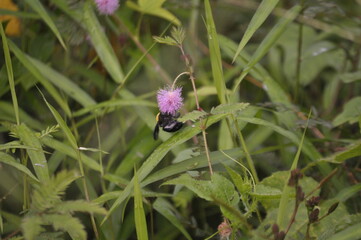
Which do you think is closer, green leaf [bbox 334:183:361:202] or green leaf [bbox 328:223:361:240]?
green leaf [bbox 328:223:361:240]

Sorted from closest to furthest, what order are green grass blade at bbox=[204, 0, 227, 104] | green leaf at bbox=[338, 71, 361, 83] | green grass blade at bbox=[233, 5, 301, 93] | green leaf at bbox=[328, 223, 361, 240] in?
1. green leaf at bbox=[328, 223, 361, 240]
2. green grass blade at bbox=[204, 0, 227, 104]
3. green grass blade at bbox=[233, 5, 301, 93]
4. green leaf at bbox=[338, 71, 361, 83]

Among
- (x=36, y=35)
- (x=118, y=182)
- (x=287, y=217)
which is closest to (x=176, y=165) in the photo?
(x=118, y=182)

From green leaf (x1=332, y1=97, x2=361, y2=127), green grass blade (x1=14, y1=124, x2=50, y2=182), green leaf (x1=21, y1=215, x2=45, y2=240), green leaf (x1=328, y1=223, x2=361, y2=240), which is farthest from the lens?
green leaf (x1=332, y1=97, x2=361, y2=127)

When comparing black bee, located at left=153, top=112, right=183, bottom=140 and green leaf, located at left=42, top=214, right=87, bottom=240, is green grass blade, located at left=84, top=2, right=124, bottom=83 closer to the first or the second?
black bee, located at left=153, top=112, right=183, bottom=140

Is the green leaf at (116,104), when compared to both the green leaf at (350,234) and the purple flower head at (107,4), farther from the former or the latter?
the green leaf at (350,234)

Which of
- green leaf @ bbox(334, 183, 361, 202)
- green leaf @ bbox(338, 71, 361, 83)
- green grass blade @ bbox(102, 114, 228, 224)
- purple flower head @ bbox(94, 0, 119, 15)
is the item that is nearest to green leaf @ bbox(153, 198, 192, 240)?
green grass blade @ bbox(102, 114, 228, 224)

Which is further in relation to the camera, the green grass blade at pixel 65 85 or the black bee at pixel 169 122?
the green grass blade at pixel 65 85

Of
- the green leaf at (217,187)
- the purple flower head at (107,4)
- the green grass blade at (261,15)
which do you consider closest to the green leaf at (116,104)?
the purple flower head at (107,4)

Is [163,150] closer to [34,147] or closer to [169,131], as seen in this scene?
[169,131]
